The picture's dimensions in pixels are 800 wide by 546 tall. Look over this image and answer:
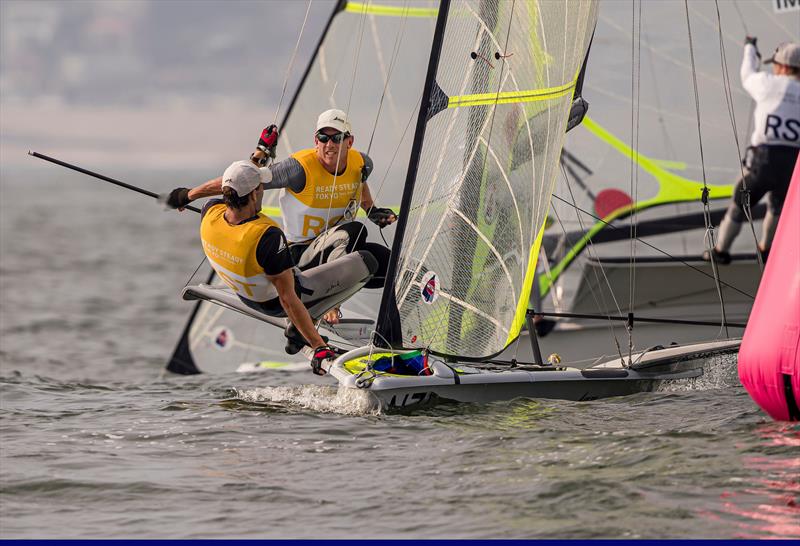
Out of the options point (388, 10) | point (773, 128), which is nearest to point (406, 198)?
point (773, 128)

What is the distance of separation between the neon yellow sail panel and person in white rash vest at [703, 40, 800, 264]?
1.67 m

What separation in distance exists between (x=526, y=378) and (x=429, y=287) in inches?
27.6

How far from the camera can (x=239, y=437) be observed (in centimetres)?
675

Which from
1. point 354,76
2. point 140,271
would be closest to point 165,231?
point 140,271

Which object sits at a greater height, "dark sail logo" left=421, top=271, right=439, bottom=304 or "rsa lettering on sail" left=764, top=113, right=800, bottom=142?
"rsa lettering on sail" left=764, top=113, right=800, bottom=142

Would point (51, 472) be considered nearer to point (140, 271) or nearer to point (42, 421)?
point (42, 421)

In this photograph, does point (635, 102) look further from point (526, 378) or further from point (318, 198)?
point (526, 378)

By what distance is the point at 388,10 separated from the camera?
11336mm

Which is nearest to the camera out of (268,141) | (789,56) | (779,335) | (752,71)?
(779,335)

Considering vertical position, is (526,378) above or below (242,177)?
below

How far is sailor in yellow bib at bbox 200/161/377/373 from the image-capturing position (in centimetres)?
715

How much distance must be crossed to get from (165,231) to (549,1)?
39127 millimetres

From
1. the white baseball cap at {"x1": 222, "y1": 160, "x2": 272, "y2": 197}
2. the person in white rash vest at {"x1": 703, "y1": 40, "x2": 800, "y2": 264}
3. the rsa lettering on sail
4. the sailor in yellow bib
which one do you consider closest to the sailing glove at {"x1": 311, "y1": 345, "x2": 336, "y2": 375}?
the sailor in yellow bib

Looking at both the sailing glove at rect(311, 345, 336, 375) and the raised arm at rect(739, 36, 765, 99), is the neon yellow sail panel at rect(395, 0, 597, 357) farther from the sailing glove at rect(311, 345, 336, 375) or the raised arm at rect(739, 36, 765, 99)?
the raised arm at rect(739, 36, 765, 99)
